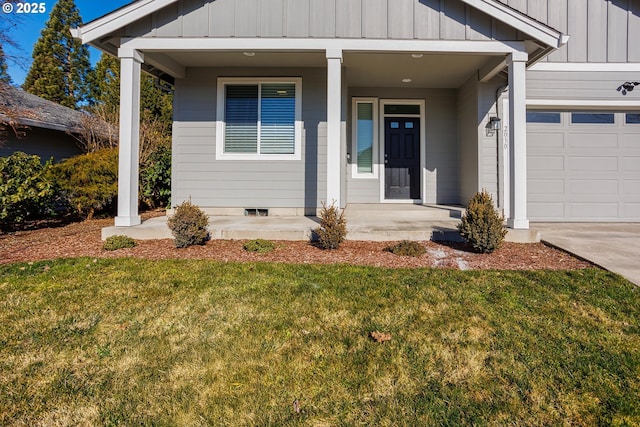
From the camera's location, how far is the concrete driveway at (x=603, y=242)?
447 centimetres

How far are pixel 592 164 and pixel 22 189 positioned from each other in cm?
1171

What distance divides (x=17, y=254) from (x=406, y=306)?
222 inches

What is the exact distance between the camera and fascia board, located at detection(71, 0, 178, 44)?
5863mm

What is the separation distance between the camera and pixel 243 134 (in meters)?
7.93

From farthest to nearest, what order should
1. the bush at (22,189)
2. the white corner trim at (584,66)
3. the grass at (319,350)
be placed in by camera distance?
the white corner trim at (584,66) < the bush at (22,189) < the grass at (319,350)

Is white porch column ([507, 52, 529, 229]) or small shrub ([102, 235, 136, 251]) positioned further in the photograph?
white porch column ([507, 52, 529, 229])

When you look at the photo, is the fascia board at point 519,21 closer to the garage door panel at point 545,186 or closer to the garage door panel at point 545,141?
the garage door panel at point 545,141

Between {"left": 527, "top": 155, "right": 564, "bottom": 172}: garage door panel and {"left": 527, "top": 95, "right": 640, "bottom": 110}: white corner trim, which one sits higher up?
{"left": 527, "top": 95, "right": 640, "bottom": 110}: white corner trim

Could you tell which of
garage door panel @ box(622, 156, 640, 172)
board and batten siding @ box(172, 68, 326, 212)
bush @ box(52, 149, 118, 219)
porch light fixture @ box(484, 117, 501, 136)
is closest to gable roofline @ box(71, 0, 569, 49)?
porch light fixture @ box(484, 117, 501, 136)

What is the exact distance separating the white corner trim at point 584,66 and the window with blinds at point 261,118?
5.15 metres

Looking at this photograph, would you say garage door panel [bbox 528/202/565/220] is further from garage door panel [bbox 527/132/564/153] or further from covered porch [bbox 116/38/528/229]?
garage door panel [bbox 527/132/564/153]

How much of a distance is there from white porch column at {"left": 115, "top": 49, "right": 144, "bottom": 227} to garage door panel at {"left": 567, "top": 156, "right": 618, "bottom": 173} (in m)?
8.62

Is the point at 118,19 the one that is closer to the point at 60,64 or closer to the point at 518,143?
the point at 518,143

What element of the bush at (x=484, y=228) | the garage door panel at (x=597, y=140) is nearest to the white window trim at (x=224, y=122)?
the bush at (x=484, y=228)
